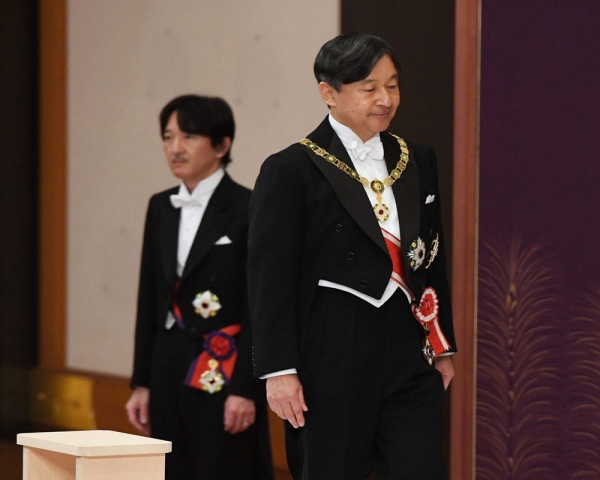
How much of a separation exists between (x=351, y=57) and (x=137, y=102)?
3.33m

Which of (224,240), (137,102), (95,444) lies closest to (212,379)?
(224,240)

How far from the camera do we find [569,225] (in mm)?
3549

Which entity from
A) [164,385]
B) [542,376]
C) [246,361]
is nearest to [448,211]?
[542,376]

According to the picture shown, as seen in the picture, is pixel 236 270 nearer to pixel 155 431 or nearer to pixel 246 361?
pixel 246 361

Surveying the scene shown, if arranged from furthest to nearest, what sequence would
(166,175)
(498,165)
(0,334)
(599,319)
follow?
(0,334) → (166,175) → (498,165) → (599,319)

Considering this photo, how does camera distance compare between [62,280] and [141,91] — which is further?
[62,280]

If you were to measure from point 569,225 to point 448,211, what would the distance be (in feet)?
1.59

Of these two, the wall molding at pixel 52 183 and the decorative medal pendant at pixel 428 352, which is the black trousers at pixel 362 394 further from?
the wall molding at pixel 52 183

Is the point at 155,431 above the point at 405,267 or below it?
below

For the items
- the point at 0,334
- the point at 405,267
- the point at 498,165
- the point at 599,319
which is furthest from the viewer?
the point at 0,334

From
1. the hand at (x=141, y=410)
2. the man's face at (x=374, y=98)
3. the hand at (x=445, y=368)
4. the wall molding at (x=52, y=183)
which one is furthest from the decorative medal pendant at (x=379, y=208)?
the wall molding at (x=52, y=183)

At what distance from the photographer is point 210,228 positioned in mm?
3699

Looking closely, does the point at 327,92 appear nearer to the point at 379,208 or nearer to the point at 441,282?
the point at 379,208

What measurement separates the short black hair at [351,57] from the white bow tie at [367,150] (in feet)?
0.50
